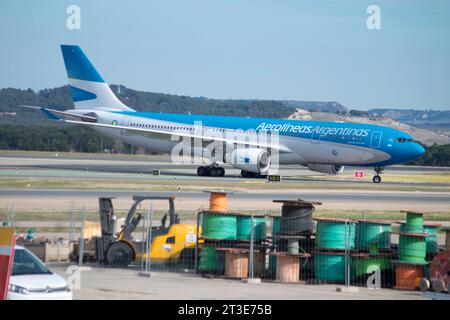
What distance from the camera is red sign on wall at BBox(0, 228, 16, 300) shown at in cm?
1602

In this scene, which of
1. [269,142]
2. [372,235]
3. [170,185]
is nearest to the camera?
[372,235]

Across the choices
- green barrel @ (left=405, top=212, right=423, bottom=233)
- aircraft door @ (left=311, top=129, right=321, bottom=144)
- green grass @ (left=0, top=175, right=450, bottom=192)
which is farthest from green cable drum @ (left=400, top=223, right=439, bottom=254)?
aircraft door @ (left=311, top=129, right=321, bottom=144)

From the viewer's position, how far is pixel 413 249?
22406 millimetres

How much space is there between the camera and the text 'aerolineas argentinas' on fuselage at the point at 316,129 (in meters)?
57.5

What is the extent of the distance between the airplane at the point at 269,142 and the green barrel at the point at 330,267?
33549mm

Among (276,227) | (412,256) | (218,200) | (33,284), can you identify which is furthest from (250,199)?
(33,284)

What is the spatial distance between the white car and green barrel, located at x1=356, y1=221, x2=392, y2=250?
8.71 metres

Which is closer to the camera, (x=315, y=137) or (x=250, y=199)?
(x=250, y=199)

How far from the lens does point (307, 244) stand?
2342 centimetres

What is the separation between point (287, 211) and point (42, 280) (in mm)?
8241

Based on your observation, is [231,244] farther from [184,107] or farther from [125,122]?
[184,107]

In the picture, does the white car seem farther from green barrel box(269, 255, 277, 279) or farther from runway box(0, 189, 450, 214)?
runway box(0, 189, 450, 214)

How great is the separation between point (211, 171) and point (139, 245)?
34464 millimetres
